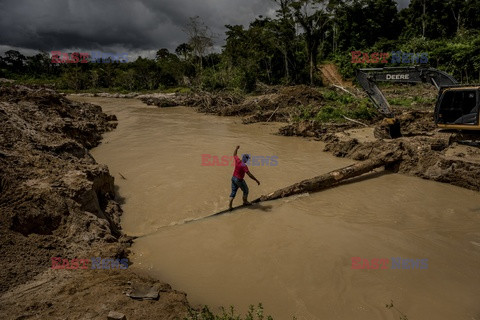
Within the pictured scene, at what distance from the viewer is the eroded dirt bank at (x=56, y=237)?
3156 mm

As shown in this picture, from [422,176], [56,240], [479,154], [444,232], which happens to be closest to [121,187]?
[56,240]

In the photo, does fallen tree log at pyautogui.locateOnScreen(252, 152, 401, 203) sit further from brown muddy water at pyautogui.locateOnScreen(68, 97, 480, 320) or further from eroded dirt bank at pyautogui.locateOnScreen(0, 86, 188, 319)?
eroded dirt bank at pyautogui.locateOnScreen(0, 86, 188, 319)

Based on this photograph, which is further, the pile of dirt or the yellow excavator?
the yellow excavator

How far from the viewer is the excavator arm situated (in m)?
8.93

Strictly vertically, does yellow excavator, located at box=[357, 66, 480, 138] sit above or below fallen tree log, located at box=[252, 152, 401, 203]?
above

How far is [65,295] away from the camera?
3.30 meters

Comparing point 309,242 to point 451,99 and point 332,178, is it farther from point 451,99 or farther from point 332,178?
point 451,99

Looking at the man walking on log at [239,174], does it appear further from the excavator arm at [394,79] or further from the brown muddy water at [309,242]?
the excavator arm at [394,79]

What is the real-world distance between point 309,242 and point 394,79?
8.57m

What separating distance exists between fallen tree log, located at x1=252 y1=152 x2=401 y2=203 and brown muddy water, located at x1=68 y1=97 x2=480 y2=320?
213 millimetres

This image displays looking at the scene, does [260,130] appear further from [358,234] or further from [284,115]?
[358,234]

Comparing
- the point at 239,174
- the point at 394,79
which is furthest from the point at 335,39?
the point at 239,174

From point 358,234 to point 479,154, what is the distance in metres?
5.34

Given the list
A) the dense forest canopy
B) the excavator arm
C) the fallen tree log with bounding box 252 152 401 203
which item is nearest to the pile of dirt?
the fallen tree log with bounding box 252 152 401 203
